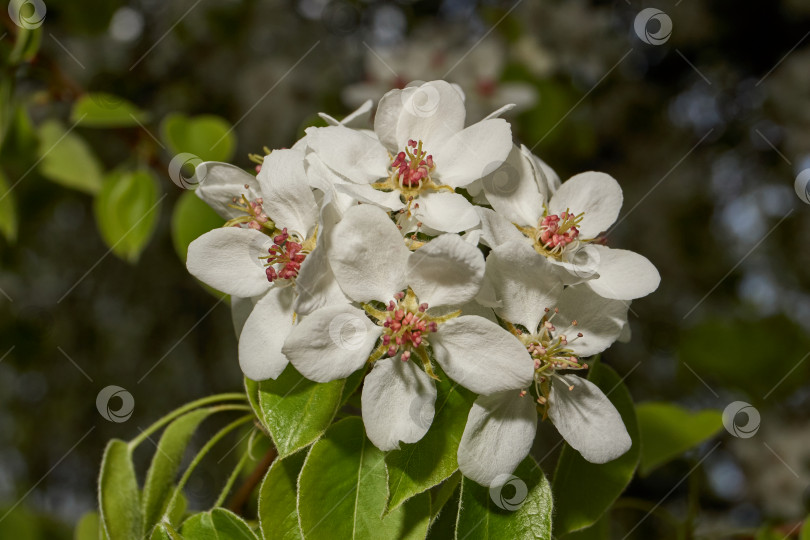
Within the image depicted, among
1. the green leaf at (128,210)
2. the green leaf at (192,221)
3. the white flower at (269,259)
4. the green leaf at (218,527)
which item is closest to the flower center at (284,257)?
the white flower at (269,259)

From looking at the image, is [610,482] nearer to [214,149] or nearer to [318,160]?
[318,160]

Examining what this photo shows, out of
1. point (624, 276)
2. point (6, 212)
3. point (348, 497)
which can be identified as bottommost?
point (6, 212)

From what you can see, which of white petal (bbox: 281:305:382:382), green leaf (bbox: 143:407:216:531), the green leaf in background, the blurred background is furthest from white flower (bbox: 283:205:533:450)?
the blurred background

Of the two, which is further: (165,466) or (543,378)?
(165,466)

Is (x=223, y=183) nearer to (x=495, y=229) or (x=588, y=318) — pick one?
(x=495, y=229)

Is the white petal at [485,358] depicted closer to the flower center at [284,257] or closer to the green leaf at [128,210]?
the flower center at [284,257]

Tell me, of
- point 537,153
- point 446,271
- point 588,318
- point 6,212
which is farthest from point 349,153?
point 537,153

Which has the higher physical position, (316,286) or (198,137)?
(316,286)
